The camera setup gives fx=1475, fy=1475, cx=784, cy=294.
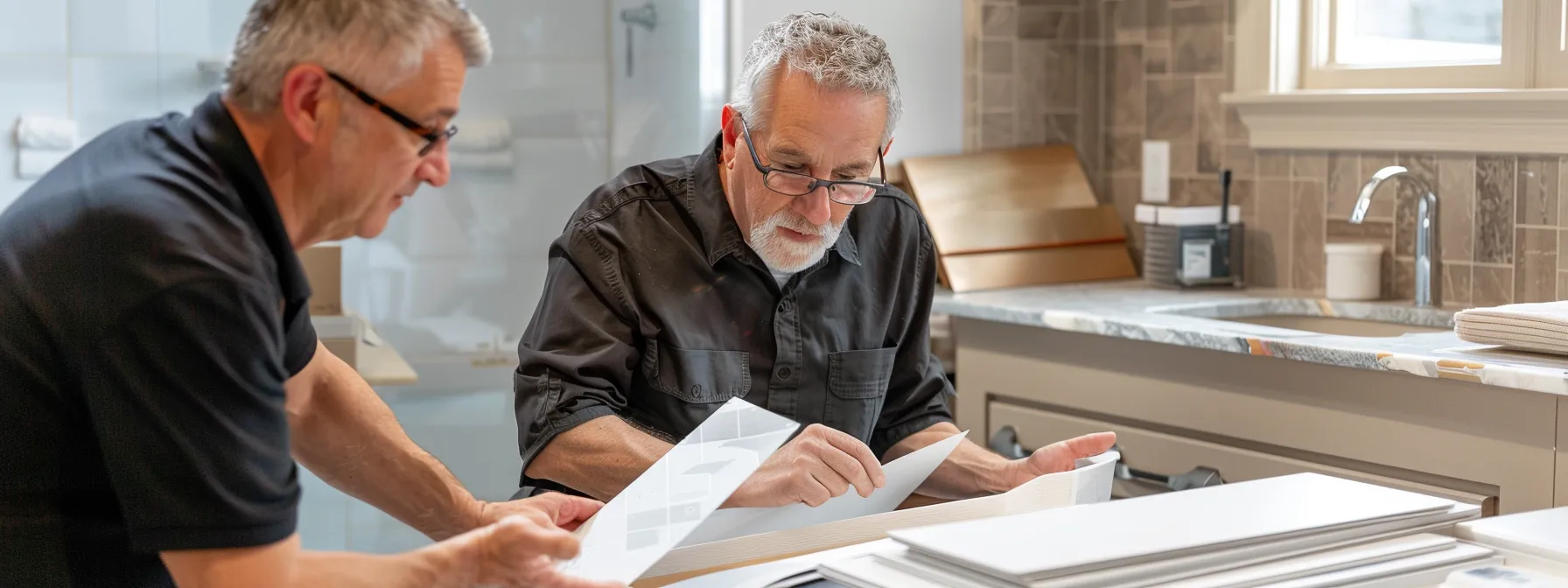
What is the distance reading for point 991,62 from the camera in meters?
3.18

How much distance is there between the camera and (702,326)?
184 centimetres

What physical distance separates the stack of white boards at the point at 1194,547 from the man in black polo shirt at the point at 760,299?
1.20ft

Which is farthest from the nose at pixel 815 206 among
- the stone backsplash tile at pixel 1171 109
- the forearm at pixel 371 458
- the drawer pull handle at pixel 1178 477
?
the stone backsplash tile at pixel 1171 109

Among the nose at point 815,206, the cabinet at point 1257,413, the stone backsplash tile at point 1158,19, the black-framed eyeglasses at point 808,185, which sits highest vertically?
the stone backsplash tile at point 1158,19

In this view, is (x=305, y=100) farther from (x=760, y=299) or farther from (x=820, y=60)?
(x=760, y=299)

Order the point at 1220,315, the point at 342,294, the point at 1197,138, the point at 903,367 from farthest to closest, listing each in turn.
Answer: the point at 1197,138, the point at 1220,315, the point at 342,294, the point at 903,367

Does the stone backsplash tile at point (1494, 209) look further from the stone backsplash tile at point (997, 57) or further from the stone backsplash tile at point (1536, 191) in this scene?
the stone backsplash tile at point (997, 57)

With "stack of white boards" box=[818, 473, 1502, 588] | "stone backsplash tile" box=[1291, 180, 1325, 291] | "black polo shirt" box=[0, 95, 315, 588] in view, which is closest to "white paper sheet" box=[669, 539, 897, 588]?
"stack of white boards" box=[818, 473, 1502, 588]

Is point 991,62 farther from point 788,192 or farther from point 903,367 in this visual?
point 788,192

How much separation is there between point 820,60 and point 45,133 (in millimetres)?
1355

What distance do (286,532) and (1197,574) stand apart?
2.21ft

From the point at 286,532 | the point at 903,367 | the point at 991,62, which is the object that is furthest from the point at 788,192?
the point at 991,62

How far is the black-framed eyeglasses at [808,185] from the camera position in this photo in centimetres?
174

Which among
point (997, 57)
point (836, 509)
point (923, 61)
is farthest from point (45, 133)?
point (997, 57)
